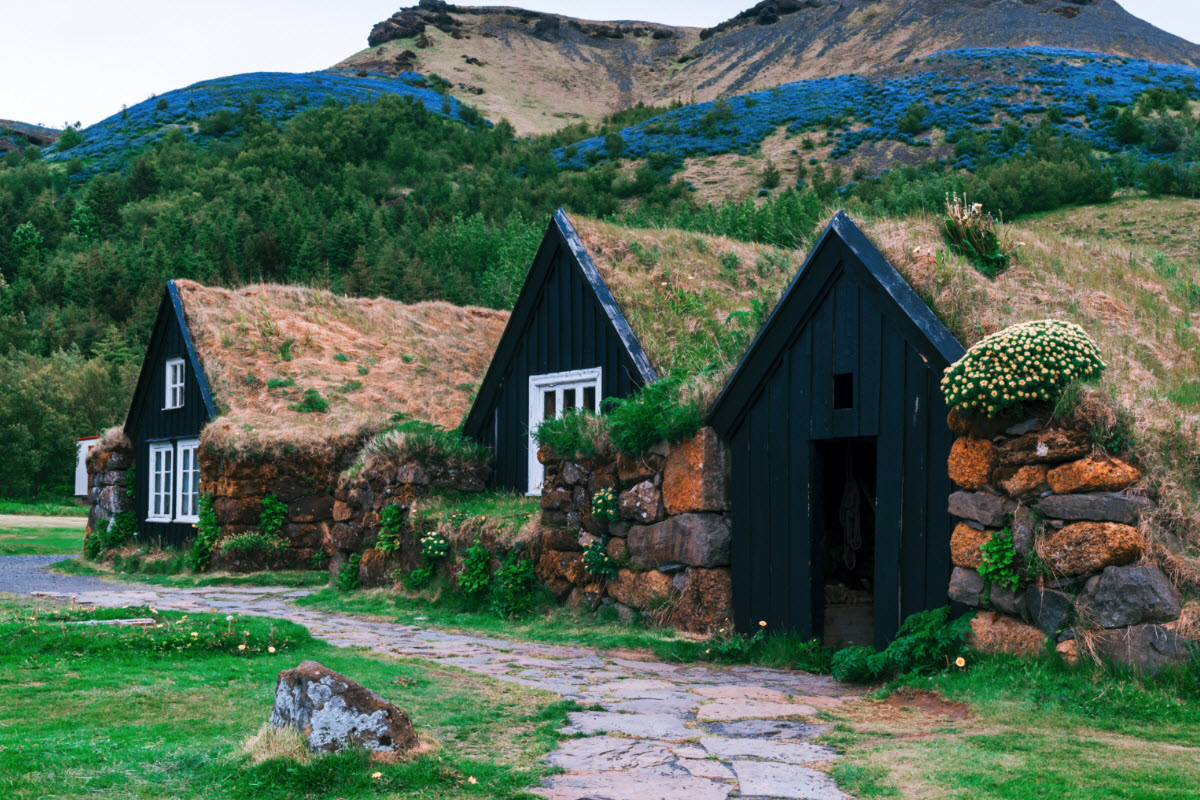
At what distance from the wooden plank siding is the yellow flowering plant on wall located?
2.56ft

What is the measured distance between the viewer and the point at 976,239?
10.4m

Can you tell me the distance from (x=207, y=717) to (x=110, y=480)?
18.7 metres

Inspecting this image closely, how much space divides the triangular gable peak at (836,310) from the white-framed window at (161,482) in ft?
48.7

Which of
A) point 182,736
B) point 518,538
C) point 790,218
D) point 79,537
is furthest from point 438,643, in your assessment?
point 790,218

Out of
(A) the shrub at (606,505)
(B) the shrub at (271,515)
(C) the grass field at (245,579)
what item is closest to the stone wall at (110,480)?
(C) the grass field at (245,579)

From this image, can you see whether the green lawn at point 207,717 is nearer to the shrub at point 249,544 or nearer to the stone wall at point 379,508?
the stone wall at point 379,508

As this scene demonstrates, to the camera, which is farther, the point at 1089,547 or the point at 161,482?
the point at 161,482

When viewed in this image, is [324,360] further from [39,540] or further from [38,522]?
[38,522]

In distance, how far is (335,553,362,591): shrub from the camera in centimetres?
1571

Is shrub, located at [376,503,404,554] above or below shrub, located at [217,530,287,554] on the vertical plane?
above

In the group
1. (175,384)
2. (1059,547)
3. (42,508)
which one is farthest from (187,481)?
(42,508)

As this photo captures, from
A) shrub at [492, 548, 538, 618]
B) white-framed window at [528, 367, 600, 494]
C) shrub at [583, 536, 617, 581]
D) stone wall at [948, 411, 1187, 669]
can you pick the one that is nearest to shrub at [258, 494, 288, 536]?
white-framed window at [528, 367, 600, 494]

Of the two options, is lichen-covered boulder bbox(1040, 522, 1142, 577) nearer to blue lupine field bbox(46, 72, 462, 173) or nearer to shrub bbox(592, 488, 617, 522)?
shrub bbox(592, 488, 617, 522)

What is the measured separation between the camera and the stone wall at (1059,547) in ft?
22.2
